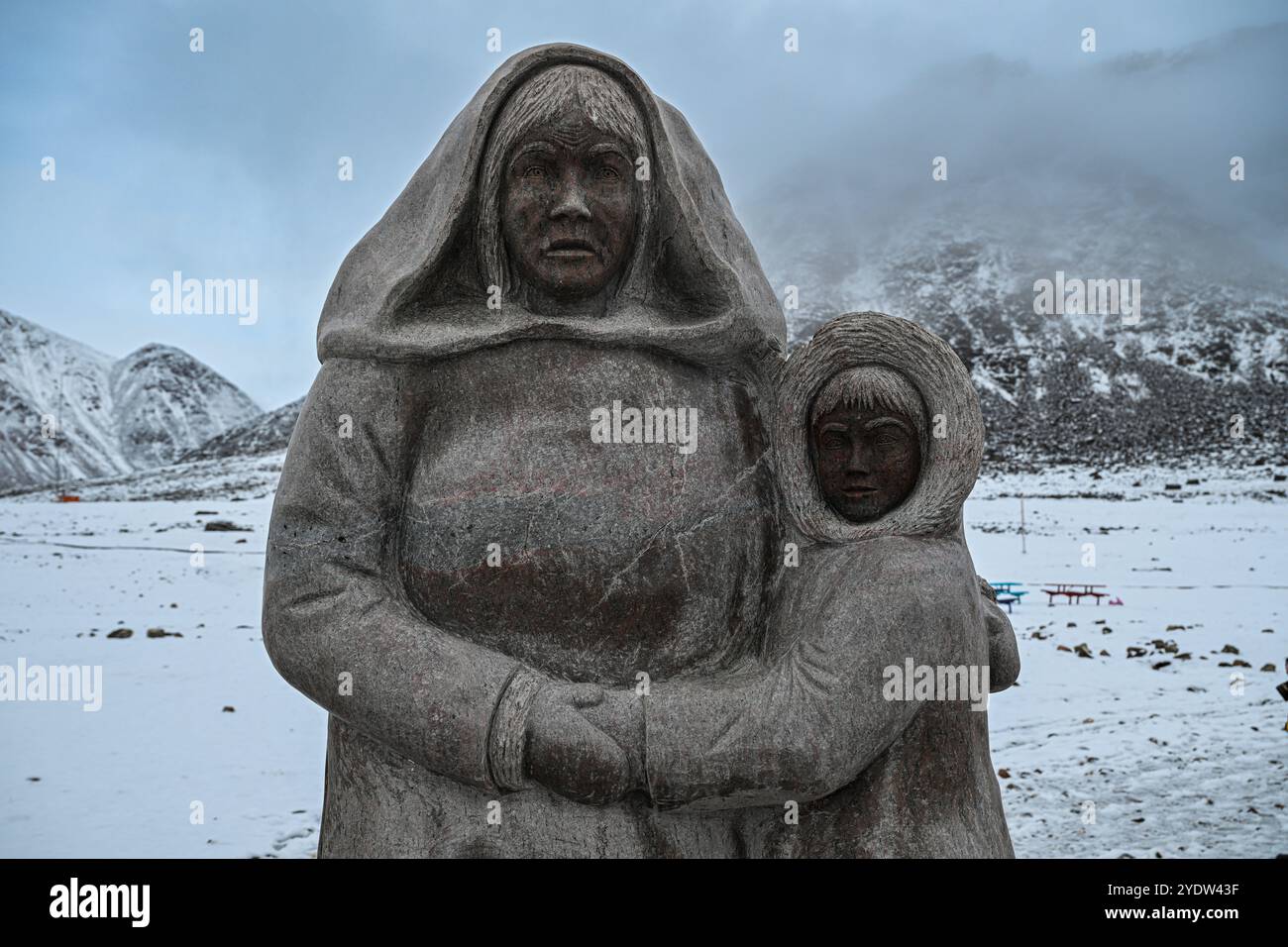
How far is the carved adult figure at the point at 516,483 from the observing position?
3076mm

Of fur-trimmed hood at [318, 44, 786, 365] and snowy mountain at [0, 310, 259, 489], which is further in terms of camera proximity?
snowy mountain at [0, 310, 259, 489]

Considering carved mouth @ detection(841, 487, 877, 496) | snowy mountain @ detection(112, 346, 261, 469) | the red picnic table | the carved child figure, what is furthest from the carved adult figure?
snowy mountain @ detection(112, 346, 261, 469)

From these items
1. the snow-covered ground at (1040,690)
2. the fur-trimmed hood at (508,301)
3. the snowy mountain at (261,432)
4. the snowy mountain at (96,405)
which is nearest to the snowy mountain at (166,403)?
the snowy mountain at (96,405)

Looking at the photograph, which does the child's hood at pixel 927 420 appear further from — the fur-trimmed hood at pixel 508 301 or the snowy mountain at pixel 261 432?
the snowy mountain at pixel 261 432

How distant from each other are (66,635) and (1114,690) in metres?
10.5

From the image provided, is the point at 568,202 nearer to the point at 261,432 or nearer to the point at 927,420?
the point at 927,420

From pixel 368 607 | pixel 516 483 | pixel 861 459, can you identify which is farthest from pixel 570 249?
pixel 368 607

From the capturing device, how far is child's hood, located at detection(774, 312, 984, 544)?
10.5 ft

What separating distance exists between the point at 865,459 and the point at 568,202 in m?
1.09

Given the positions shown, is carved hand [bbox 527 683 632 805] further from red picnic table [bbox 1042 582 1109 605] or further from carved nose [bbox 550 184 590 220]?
red picnic table [bbox 1042 582 1109 605]

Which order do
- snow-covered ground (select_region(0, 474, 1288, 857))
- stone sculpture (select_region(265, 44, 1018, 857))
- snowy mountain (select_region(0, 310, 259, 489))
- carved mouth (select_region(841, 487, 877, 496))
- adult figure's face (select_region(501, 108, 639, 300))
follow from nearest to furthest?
stone sculpture (select_region(265, 44, 1018, 857)) < adult figure's face (select_region(501, 108, 639, 300)) < carved mouth (select_region(841, 487, 877, 496)) < snow-covered ground (select_region(0, 474, 1288, 857)) < snowy mountain (select_region(0, 310, 259, 489))

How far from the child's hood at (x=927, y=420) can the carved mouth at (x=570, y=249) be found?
2.17 ft

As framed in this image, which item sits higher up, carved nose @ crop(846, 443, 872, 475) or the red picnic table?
carved nose @ crop(846, 443, 872, 475)

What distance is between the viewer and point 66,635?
12195 mm
